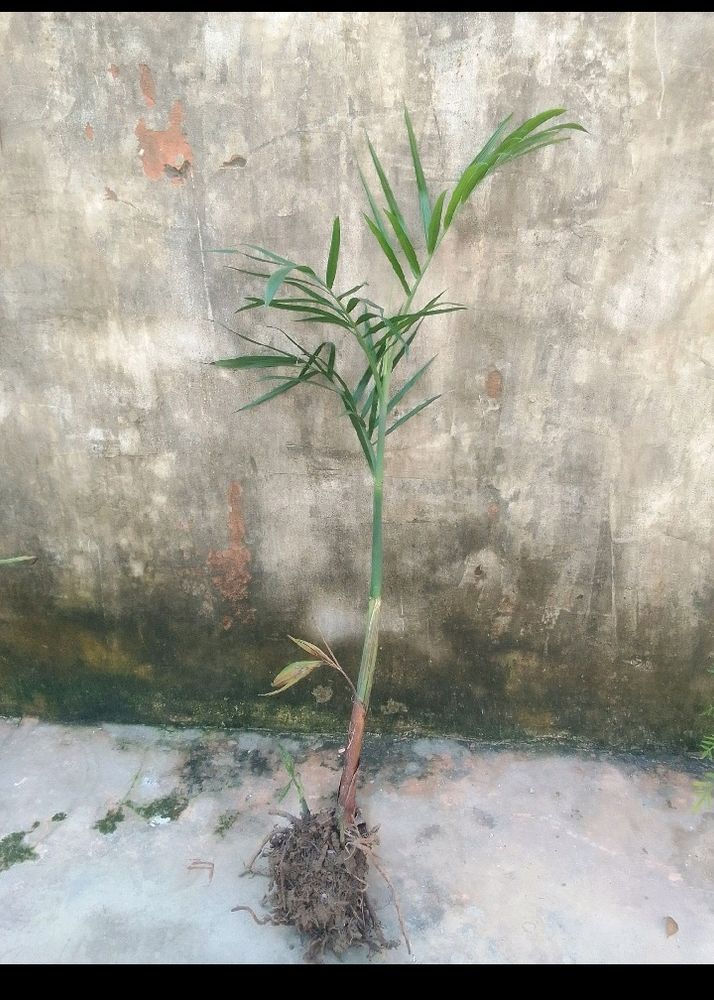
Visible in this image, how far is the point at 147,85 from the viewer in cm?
182

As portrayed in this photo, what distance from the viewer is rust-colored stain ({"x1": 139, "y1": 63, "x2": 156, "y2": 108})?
5.95ft

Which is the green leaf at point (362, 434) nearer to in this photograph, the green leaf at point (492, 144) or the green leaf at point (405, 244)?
the green leaf at point (405, 244)

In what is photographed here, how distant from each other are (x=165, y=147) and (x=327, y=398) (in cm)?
83

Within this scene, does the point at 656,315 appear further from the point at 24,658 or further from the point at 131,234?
the point at 24,658

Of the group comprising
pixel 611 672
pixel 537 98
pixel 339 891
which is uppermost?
pixel 537 98

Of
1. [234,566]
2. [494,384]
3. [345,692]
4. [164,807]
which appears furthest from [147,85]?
[164,807]

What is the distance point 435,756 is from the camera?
88.7 inches

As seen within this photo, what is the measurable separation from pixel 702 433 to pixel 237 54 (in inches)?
67.2

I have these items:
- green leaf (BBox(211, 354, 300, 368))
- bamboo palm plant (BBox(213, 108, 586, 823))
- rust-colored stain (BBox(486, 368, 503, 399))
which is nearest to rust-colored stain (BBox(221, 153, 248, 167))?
bamboo palm plant (BBox(213, 108, 586, 823))

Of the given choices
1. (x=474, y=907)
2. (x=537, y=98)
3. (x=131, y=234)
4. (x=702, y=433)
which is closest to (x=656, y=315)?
(x=702, y=433)

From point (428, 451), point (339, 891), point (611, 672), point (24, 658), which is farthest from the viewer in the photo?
point (24, 658)

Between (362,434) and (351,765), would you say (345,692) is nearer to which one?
(351,765)

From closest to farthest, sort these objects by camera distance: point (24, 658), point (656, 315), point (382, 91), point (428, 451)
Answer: point (382, 91) < point (656, 315) < point (428, 451) < point (24, 658)

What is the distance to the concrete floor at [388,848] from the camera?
5.55ft
